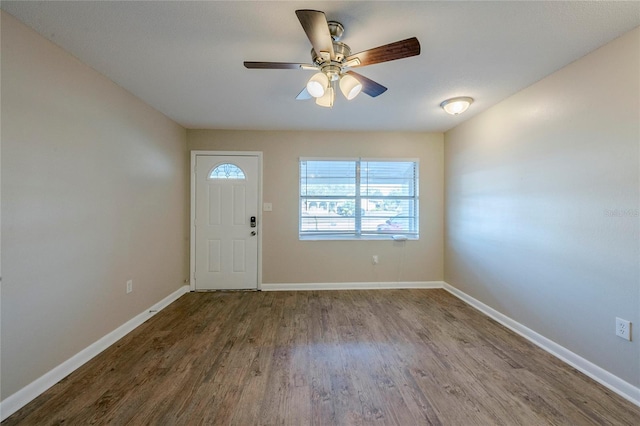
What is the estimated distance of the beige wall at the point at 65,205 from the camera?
154 cm

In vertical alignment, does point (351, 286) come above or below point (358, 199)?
below

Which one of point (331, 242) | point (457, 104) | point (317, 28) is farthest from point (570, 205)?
point (331, 242)

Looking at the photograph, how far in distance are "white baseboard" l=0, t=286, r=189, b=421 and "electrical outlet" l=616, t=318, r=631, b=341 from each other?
3805 mm

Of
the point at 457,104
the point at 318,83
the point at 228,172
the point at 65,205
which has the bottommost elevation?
the point at 65,205

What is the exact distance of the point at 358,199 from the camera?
3877mm

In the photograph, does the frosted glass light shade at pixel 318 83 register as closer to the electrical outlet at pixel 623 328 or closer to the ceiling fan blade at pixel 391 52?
the ceiling fan blade at pixel 391 52

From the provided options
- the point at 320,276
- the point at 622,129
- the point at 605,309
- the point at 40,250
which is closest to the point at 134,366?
the point at 40,250

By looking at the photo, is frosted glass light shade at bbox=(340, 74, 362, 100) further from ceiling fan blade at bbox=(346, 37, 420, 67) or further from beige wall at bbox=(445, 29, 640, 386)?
beige wall at bbox=(445, 29, 640, 386)

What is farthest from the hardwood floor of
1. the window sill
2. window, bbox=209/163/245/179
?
window, bbox=209/163/245/179

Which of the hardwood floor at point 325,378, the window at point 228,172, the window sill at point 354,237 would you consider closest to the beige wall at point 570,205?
the hardwood floor at point 325,378

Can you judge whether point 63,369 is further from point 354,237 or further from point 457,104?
point 457,104

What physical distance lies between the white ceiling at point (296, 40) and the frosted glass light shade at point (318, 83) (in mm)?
320

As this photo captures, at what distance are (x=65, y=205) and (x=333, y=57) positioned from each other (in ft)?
7.07

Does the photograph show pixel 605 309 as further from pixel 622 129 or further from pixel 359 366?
pixel 359 366
